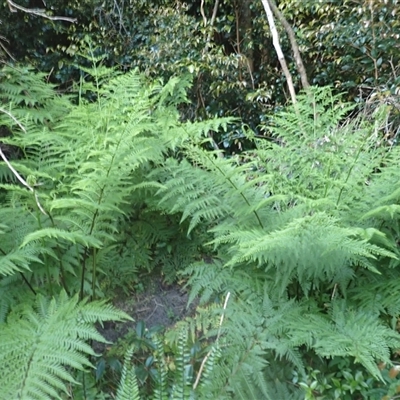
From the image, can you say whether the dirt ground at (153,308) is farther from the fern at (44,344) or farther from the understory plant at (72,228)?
the fern at (44,344)

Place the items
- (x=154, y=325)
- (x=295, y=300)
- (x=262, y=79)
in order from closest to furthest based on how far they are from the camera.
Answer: (x=295, y=300)
(x=154, y=325)
(x=262, y=79)

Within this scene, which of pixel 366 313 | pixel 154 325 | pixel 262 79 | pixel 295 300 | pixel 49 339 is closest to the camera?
pixel 49 339

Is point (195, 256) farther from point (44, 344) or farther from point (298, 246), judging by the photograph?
point (44, 344)

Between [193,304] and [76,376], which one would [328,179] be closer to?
[193,304]

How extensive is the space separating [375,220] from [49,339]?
1.54 metres

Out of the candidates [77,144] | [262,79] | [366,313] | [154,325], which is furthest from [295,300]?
[262,79]

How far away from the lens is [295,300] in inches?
86.6

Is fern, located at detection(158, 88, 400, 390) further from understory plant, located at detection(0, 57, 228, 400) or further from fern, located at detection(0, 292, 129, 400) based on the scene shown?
fern, located at detection(0, 292, 129, 400)

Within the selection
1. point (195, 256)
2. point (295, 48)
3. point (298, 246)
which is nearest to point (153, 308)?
point (195, 256)

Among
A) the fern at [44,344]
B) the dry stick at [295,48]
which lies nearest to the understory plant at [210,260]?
the fern at [44,344]

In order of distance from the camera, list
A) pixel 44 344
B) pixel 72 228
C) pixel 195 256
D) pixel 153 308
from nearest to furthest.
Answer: pixel 44 344 < pixel 72 228 < pixel 153 308 < pixel 195 256

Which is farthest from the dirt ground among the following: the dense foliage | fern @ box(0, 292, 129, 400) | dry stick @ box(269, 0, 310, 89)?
dry stick @ box(269, 0, 310, 89)

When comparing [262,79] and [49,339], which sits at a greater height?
[262,79]

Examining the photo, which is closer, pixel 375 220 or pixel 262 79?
pixel 375 220
